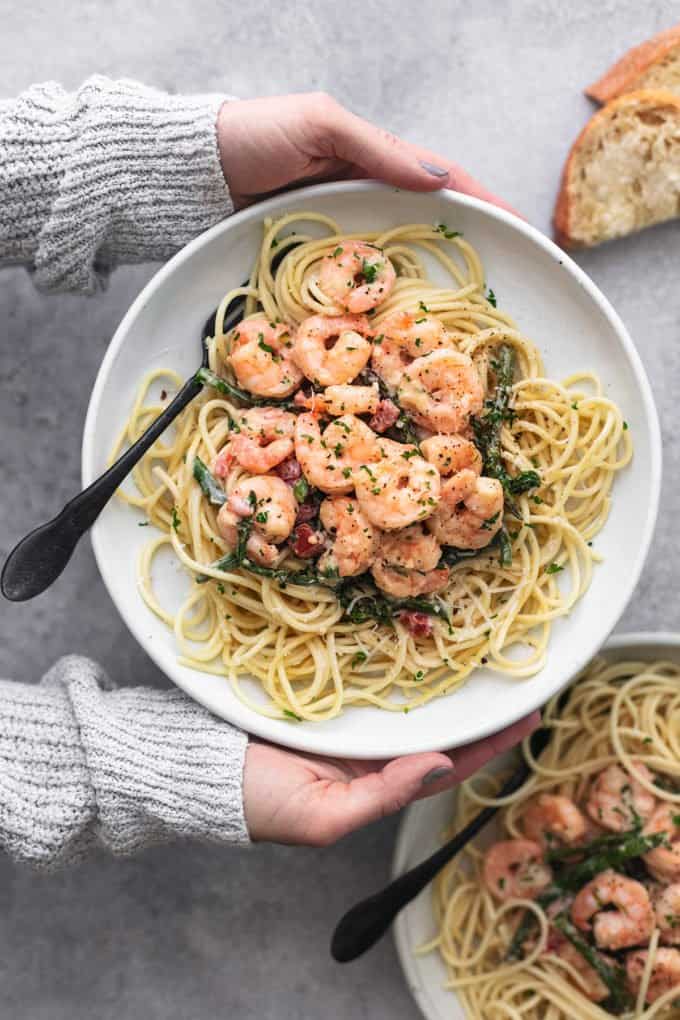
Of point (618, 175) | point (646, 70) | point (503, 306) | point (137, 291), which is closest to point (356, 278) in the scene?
point (503, 306)

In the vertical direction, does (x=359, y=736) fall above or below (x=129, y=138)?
below

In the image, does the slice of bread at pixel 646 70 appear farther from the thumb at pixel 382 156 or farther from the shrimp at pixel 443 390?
the shrimp at pixel 443 390

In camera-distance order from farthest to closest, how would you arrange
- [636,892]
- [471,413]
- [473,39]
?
[473,39]
[636,892]
[471,413]

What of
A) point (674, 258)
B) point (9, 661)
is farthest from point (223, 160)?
point (9, 661)

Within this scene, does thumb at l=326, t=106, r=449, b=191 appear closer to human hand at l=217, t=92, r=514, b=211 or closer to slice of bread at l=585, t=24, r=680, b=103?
human hand at l=217, t=92, r=514, b=211

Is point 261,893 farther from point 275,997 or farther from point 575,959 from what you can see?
point 575,959

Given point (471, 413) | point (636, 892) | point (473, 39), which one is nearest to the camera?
point (471, 413)

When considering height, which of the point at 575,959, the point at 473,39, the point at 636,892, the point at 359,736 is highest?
the point at 473,39
